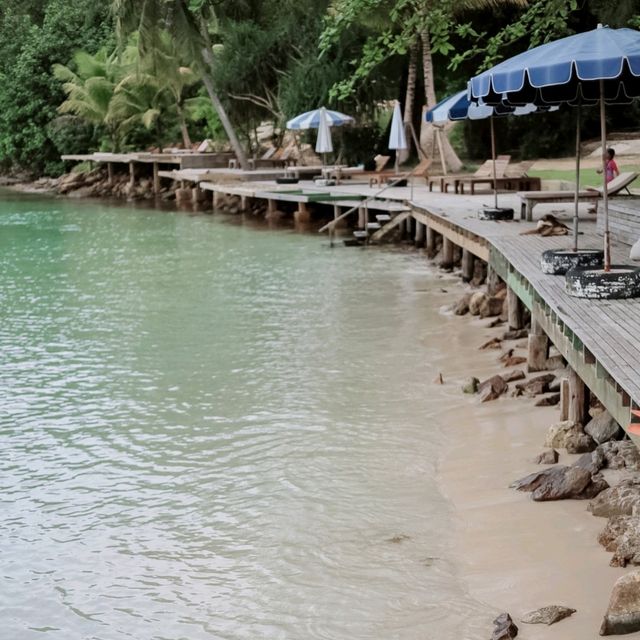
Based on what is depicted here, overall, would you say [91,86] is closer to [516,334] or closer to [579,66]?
[516,334]

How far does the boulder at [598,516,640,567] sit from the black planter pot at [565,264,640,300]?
111 inches

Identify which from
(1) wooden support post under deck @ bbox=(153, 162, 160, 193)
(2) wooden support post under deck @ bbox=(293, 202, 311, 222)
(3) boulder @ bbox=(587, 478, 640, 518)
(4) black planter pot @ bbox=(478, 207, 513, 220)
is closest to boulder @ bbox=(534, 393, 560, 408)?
(3) boulder @ bbox=(587, 478, 640, 518)

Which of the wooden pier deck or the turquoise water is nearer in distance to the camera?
the turquoise water

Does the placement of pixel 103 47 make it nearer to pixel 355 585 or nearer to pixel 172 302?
pixel 172 302

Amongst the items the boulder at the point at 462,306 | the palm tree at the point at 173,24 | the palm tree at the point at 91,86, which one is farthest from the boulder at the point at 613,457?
the palm tree at the point at 91,86

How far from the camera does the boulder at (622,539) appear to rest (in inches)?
226

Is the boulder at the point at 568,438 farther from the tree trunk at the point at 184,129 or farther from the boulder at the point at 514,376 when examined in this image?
the tree trunk at the point at 184,129

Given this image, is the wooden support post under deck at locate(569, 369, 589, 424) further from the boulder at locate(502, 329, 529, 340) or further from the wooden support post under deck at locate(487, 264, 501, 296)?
the wooden support post under deck at locate(487, 264, 501, 296)

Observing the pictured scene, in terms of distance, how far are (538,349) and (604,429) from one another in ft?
8.31

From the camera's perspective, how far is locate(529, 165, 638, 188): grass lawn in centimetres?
2284

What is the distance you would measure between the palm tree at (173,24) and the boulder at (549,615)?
29.8m

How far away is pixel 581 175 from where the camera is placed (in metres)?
24.5

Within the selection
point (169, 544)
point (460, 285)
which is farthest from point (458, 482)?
point (460, 285)

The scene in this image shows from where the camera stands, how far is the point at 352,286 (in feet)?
55.8
